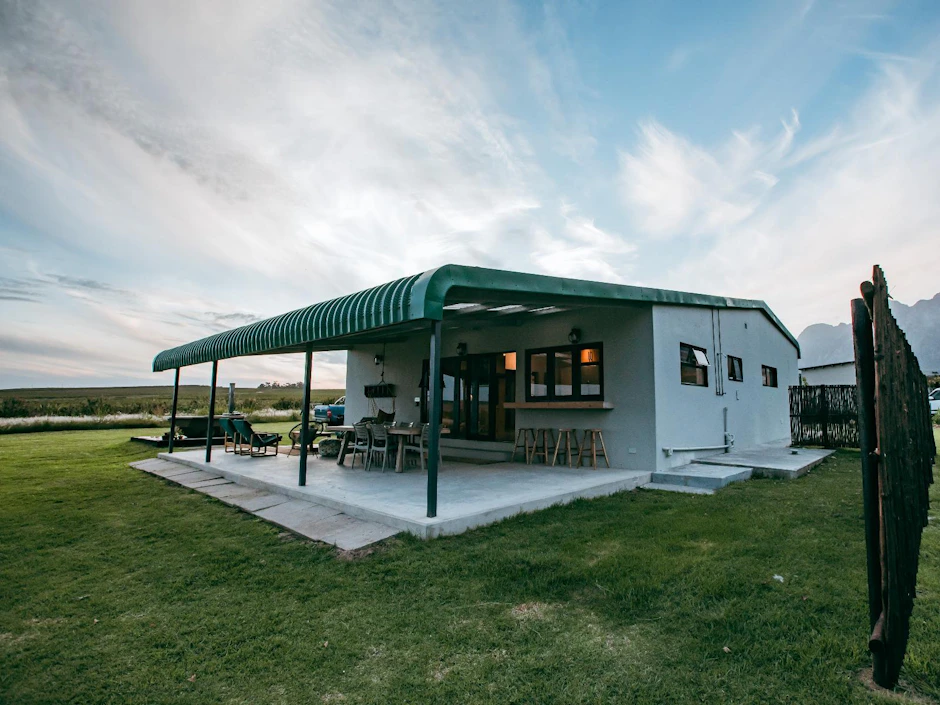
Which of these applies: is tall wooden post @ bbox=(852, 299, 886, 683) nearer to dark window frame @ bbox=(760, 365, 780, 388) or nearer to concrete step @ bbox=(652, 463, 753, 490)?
concrete step @ bbox=(652, 463, 753, 490)

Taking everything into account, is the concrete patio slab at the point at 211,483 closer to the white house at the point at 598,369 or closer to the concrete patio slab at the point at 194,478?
the concrete patio slab at the point at 194,478

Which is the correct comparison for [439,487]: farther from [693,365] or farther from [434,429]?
[693,365]

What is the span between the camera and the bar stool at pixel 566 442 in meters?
8.12

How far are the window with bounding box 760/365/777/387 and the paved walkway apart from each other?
11132 millimetres

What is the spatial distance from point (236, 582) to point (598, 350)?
6484 millimetres

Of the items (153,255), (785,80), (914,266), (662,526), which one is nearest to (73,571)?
(662,526)

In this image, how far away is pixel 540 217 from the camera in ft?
34.5

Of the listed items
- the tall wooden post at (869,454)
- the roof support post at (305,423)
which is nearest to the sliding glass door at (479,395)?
the roof support post at (305,423)

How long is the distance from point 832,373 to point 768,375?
1115 cm

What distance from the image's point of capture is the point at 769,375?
1262 cm

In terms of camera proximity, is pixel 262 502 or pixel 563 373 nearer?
pixel 262 502

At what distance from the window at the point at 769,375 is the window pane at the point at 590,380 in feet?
20.3

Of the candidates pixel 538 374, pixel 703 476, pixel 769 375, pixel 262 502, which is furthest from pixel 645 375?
pixel 769 375

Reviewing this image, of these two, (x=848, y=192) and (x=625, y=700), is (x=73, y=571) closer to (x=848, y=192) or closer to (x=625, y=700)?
(x=625, y=700)
